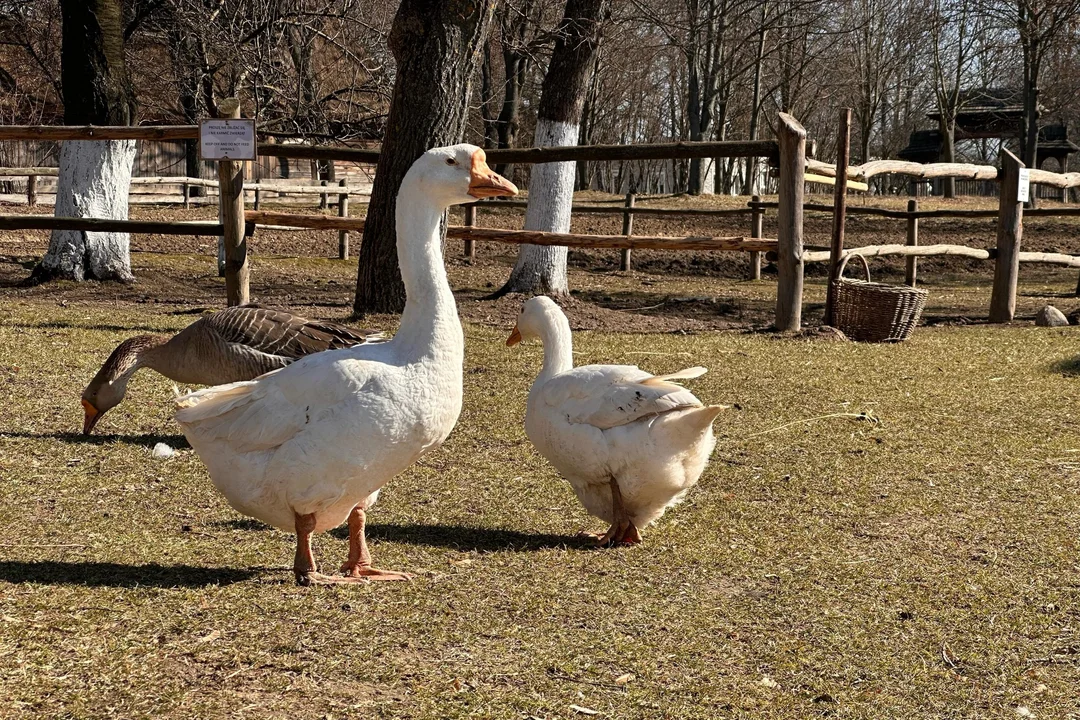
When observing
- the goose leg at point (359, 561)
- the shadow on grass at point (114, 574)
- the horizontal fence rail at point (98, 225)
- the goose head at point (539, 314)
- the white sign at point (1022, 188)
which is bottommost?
the shadow on grass at point (114, 574)

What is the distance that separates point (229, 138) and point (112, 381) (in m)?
3.67

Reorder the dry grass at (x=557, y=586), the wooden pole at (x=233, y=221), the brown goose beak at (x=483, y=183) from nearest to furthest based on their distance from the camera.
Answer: the dry grass at (x=557, y=586) < the brown goose beak at (x=483, y=183) < the wooden pole at (x=233, y=221)

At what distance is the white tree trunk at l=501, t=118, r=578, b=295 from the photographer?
12602 millimetres

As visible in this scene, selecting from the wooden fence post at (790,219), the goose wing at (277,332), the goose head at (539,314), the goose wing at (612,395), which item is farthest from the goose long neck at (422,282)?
the wooden fence post at (790,219)

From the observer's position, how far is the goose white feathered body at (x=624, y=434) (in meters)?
4.55

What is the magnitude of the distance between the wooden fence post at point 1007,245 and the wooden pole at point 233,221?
844cm

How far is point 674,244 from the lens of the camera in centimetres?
1115

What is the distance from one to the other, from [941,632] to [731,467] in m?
2.31

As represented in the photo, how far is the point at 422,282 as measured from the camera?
399 cm

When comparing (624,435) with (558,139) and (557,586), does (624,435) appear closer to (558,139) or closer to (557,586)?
(557,586)

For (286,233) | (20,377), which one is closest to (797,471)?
(20,377)

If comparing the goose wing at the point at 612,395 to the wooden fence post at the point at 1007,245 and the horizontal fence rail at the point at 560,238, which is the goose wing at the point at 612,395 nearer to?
the horizontal fence rail at the point at 560,238

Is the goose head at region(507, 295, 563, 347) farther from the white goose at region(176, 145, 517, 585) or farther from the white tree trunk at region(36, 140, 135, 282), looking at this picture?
the white tree trunk at region(36, 140, 135, 282)

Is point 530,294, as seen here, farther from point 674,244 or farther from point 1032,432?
point 1032,432
